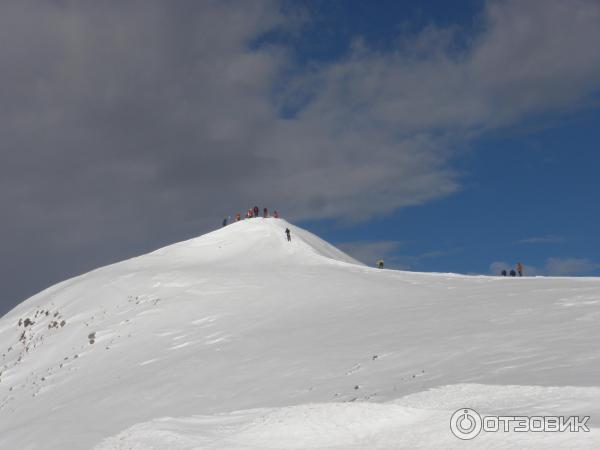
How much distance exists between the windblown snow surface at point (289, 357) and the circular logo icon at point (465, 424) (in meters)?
0.16

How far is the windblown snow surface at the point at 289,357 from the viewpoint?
11.0 metres

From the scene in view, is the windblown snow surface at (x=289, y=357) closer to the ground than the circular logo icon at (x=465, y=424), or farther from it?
farther from it

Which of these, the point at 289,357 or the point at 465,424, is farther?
the point at 289,357

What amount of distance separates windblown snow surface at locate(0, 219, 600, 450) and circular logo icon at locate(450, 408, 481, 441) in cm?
16

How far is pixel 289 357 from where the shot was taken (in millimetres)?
20922

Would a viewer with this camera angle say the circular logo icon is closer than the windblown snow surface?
Yes

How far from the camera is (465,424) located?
973 cm

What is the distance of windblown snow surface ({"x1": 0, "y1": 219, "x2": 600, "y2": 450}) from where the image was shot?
11.0m

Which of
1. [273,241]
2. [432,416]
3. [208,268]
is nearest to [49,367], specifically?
[208,268]

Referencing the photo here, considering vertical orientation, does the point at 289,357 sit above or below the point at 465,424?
above

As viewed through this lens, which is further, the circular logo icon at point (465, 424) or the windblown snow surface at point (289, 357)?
the windblown snow surface at point (289, 357)

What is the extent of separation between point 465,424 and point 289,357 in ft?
38.2

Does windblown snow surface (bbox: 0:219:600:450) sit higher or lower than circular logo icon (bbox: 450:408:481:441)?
higher

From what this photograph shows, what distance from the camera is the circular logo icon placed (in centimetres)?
941
